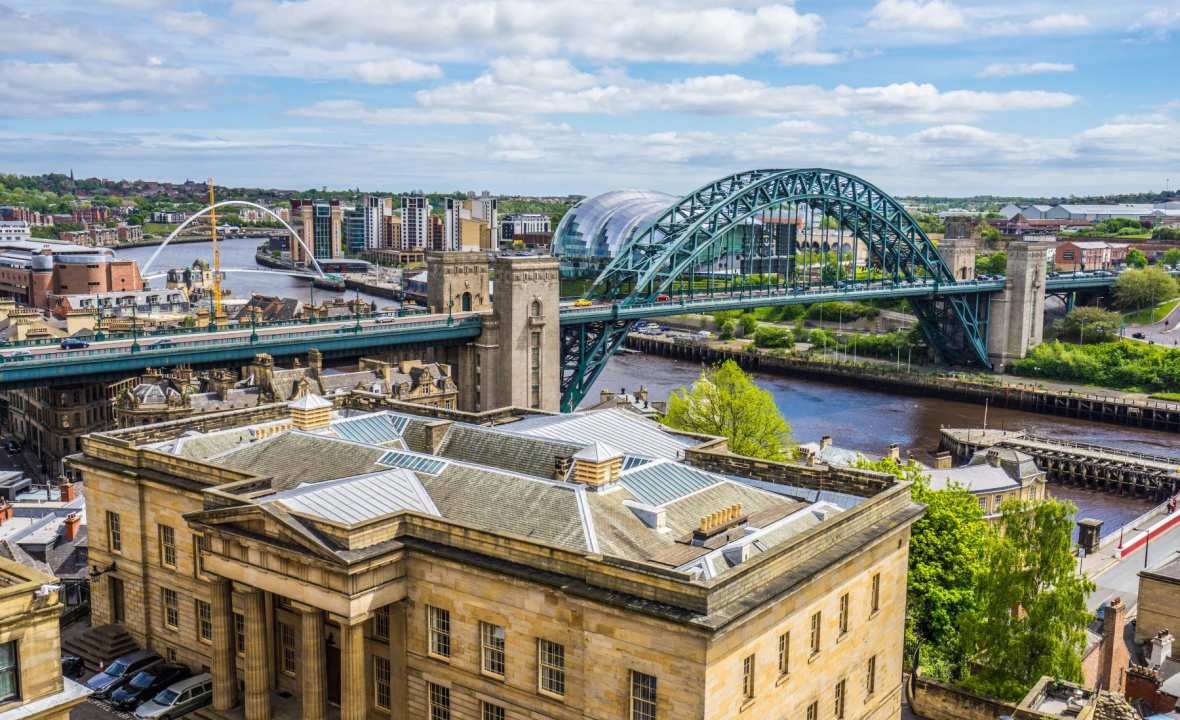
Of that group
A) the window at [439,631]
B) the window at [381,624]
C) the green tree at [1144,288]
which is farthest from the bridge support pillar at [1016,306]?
the window at [439,631]

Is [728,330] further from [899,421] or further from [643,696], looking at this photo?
[643,696]

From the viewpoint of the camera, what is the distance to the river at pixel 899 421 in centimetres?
6888

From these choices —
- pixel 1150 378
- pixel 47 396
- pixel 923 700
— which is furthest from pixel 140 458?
pixel 1150 378

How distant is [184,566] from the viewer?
31.6 metres

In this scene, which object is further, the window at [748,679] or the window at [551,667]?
the window at [551,667]

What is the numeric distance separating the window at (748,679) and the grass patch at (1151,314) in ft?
392

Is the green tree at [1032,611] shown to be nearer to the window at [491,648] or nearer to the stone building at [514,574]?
the stone building at [514,574]

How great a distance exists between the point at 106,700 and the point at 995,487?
1640 inches

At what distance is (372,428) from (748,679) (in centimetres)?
1588

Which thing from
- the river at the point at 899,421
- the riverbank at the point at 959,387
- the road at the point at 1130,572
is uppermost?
the road at the point at 1130,572

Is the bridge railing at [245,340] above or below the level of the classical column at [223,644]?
above

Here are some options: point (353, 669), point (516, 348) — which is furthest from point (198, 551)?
point (516, 348)

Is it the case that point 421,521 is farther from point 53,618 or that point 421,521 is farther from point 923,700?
point 923,700

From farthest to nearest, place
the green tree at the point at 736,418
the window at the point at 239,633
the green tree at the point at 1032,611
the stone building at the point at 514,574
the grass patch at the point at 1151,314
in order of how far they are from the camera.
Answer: the grass patch at the point at 1151,314 < the green tree at the point at 736,418 < the window at the point at 239,633 < the green tree at the point at 1032,611 < the stone building at the point at 514,574
